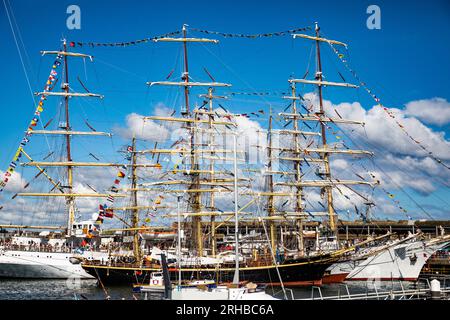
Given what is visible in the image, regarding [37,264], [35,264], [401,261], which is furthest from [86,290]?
[401,261]

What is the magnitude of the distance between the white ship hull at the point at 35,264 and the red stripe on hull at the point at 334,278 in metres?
20.5

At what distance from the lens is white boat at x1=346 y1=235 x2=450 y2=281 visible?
153 feet

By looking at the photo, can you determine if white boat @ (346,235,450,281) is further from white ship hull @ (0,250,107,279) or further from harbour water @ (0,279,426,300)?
white ship hull @ (0,250,107,279)

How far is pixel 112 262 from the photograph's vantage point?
5012cm

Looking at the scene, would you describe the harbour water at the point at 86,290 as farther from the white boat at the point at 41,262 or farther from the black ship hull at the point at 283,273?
the white boat at the point at 41,262

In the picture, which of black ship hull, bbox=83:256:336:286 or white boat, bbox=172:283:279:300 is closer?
white boat, bbox=172:283:279:300

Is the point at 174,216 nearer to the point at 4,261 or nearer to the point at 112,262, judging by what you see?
the point at 112,262

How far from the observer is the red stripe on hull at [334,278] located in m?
49.7

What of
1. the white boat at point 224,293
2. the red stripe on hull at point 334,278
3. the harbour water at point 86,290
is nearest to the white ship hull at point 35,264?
the harbour water at point 86,290

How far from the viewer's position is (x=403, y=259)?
155 ft

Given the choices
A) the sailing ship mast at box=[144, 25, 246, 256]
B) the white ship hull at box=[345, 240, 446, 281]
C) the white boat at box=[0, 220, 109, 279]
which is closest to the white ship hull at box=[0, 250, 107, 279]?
the white boat at box=[0, 220, 109, 279]

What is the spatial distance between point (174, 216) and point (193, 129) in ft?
27.0

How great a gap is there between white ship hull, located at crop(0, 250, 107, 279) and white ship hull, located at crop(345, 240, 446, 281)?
24531 millimetres
